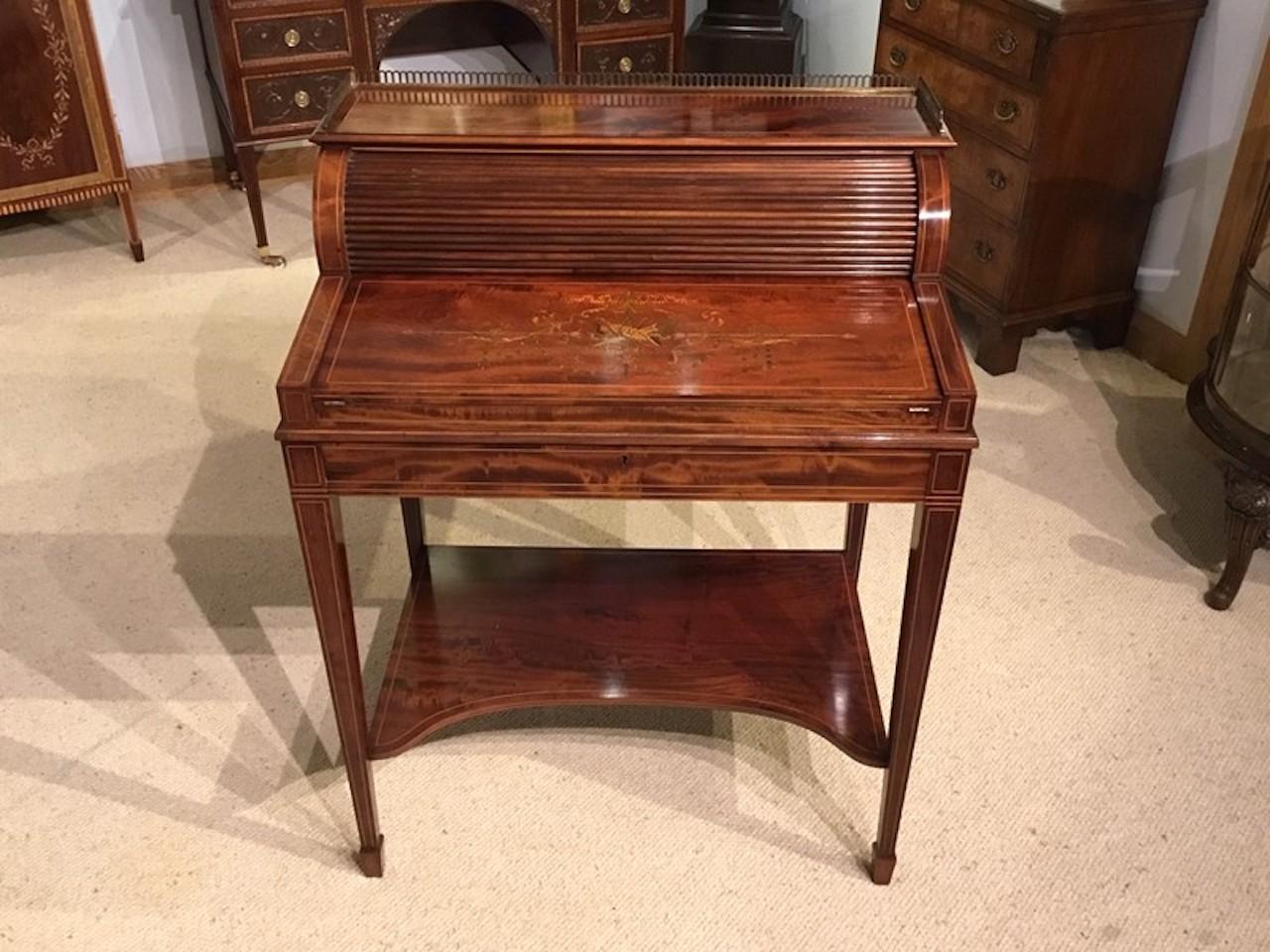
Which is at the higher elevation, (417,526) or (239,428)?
(417,526)

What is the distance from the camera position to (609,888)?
1.70 meters

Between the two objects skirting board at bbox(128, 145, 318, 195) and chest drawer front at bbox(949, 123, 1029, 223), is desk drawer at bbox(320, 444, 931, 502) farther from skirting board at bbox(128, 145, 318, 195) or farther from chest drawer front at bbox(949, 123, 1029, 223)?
skirting board at bbox(128, 145, 318, 195)

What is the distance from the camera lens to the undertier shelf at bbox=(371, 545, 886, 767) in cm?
171

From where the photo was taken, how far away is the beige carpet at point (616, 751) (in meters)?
1.67

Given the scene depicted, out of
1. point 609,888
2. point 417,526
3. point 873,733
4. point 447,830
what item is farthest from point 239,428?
point 873,733

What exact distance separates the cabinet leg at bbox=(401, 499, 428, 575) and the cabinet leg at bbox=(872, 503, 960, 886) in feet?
2.56

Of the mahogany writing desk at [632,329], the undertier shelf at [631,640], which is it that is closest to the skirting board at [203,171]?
the undertier shelf at [631,640]

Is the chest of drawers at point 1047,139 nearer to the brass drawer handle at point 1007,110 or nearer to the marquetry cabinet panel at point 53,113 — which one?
the brass drawer handle at point 1007,110

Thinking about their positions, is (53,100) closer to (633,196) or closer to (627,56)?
(627,56)

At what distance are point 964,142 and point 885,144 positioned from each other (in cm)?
142

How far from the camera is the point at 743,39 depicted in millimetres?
3414

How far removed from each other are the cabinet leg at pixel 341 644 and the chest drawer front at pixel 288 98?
182 cm

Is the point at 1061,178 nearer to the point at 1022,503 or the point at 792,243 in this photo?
the point at 1022,503

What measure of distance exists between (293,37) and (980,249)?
1.63m
